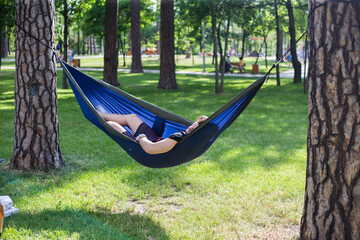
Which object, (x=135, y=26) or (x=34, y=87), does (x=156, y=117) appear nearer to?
(x=34, y=87)

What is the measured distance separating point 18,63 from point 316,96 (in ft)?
8.72

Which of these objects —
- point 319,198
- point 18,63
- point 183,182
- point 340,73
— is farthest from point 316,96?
point 18,63

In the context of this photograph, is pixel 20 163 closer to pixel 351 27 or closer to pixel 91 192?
pixel 91 192

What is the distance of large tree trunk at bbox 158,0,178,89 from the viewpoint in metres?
10.7

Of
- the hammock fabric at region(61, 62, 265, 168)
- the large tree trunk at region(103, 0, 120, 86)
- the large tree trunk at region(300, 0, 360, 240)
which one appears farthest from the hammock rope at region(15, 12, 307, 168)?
the large tree trunk at region(103, 0, 120, 86)

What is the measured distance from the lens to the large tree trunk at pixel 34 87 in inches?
147

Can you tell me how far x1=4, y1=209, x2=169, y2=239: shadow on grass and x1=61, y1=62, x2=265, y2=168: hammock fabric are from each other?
1.52 ft

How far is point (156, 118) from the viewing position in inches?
146

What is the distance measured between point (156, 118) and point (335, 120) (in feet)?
5.76

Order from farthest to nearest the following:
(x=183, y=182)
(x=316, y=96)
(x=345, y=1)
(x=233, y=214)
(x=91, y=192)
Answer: (x=183, y=182) < (x=91, y=192) < (x=233, y=214) < (x=316, y=96) < (x=345, y=1)

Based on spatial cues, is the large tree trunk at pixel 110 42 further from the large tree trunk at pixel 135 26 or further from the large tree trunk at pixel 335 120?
the large tree trunk at pixel 335 120

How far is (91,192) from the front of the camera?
3.47 m

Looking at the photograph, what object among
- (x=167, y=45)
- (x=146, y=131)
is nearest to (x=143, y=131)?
(x=146, y=131)

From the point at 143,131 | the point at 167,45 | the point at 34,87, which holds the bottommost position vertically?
the point at 143,131
